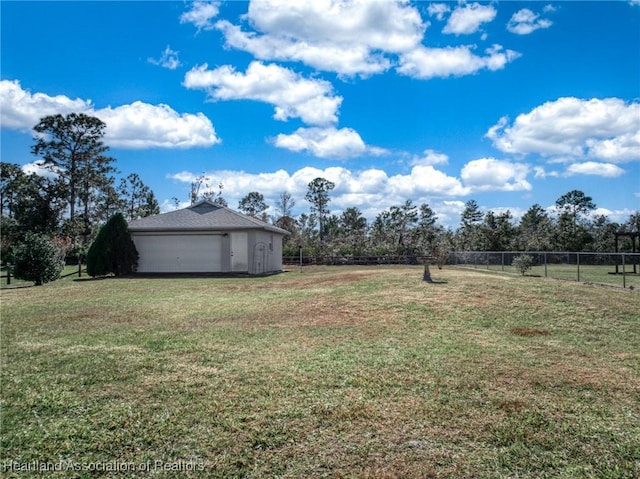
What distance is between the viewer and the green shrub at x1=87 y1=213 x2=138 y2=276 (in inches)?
786

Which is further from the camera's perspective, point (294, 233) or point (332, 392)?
point (294, 233)

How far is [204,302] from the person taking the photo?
1132cm

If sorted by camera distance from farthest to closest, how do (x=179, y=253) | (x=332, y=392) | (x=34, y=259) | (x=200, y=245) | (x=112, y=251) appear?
(x=179, y=253) < (x=200, y=245) < (x=112, y=251) < (x=34, y=259) < (x=332, y=392)

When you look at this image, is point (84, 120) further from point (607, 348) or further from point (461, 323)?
point (607, 348)

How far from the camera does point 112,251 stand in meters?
20.3

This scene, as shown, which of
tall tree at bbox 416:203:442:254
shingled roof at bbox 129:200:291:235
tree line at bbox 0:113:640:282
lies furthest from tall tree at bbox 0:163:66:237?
tall tree at bbox 416:203:442:254

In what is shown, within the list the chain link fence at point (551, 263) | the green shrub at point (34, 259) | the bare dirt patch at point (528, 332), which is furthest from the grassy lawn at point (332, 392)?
the chain link fence at point (551, 263)

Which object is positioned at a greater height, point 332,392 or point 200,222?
point 200,222

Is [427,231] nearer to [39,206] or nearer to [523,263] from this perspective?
[523,263]

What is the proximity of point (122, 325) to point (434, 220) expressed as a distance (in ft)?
112

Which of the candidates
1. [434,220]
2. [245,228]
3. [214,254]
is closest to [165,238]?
[214,254]

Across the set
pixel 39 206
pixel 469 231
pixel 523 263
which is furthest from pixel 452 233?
pixel 39 206

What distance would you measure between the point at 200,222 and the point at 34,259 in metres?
7.35

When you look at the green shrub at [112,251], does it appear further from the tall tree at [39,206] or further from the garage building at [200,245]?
the tall tree at [39,206]
